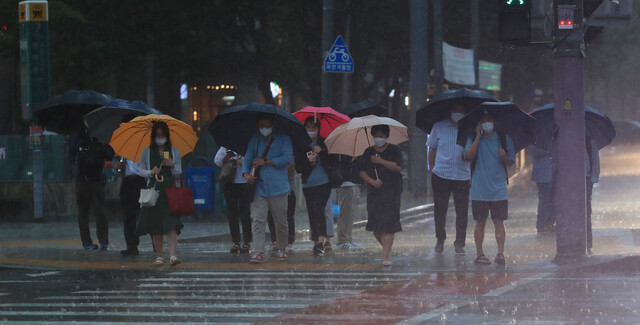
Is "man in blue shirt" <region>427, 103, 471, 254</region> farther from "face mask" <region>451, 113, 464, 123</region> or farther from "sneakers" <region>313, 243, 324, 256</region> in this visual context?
"sneakers" <region>313, 243, 324, 256</region>

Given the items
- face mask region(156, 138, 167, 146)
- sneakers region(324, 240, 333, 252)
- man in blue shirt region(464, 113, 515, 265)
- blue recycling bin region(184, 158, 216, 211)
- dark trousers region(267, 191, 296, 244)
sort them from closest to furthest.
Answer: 1. man in blue shirt region(464, 113, 515, 265)
2. face mask region(156, 138, 167, 146)
3. dark trousers region(267, 191, 296, 244)
4. sneakers region(324, 240, 333, 252)
5. blue recycling bin region(184, 158, 216, 211)

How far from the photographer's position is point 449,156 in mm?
14148

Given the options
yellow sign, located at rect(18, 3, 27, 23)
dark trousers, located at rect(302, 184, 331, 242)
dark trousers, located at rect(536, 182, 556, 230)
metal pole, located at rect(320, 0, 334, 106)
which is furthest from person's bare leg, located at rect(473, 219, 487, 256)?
yellow sign, located at rect(18, 3, 27, 23)

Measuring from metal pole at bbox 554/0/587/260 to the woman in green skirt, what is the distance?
4.52 m

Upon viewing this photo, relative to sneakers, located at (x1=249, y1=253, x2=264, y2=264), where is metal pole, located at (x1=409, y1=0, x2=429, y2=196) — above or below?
above

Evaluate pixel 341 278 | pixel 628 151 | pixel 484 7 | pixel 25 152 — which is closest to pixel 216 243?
pixel 341 278

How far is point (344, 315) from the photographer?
955 centimetres

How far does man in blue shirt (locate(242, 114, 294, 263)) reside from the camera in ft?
44.9

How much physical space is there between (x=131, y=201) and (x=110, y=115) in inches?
46.6

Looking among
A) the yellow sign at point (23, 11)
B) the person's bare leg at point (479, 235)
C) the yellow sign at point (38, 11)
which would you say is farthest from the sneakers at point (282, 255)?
the yellow sign at point (23, 11)

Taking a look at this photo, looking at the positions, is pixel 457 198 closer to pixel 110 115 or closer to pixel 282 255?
pixel 282 255

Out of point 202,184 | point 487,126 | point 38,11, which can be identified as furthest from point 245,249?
point 38,11

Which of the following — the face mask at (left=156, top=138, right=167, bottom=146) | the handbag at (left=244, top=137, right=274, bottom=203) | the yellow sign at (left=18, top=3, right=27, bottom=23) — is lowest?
the handbag at (left=244, top=137, right=274, bottom=203)

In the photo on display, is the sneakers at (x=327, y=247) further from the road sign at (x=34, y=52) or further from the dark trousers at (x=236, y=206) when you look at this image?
the road sign at (x=34, y=52)
